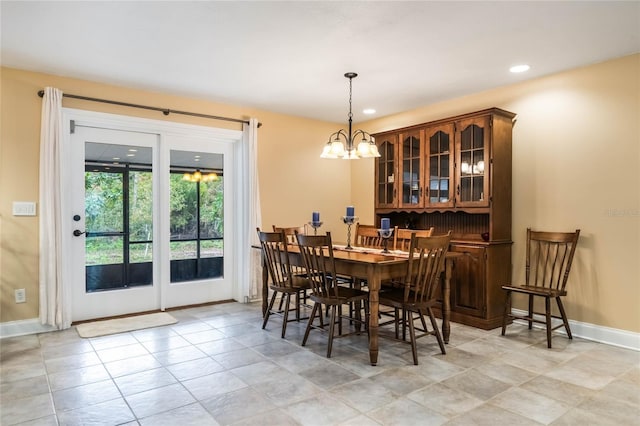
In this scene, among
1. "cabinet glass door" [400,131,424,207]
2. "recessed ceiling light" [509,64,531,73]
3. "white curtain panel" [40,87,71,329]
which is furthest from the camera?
"cabinet glass door" [400,131,424,207]

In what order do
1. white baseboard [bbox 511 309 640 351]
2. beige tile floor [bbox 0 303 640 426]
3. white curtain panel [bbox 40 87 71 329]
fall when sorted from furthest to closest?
white curtain panel [bbox 40 87 71 329] → white baseboard [bbox 511 309 640 351] → beige tile floor [bbox 0 303 640 426]

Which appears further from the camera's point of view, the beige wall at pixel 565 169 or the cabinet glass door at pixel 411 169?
the cabinet glass door at pixel 411 169

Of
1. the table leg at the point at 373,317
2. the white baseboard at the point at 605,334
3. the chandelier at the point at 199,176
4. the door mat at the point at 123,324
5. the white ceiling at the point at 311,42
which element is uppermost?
the white ceiling at the point at 311,42

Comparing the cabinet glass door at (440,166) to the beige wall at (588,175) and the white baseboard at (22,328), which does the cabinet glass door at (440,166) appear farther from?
the white baseboard at (22,328)

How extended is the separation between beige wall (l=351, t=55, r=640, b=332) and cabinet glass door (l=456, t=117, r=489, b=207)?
1.37 ft

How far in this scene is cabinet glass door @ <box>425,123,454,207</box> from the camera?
4.32 meters

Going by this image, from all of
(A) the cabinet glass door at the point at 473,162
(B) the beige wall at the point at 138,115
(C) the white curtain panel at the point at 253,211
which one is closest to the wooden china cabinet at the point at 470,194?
(A) the cabinet glass door at the point at 473,162

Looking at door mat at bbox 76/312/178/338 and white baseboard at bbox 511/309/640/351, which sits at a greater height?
white baseboard at bbox 511/309/640/351

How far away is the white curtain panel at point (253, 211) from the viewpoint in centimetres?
503

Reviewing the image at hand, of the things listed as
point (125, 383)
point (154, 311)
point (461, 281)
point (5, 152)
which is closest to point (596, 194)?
point (461, 281)

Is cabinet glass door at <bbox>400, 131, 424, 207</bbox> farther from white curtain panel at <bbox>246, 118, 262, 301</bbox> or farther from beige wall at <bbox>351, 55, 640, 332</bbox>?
white curtain panel at <bbox>246, 118, 262, 301</bbox>

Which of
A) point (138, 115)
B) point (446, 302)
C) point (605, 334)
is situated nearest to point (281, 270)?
point (446, 302)

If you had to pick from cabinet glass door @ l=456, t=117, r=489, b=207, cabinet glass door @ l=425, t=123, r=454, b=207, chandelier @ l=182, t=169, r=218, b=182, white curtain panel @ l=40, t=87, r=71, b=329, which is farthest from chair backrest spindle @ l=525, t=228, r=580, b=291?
white curtain panel @ l=40, t=87, r=71, b=329

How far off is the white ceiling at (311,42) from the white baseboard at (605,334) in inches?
93.0
